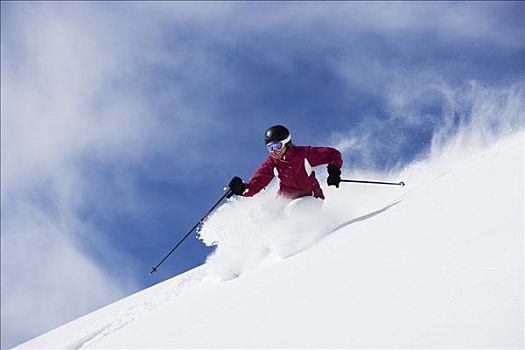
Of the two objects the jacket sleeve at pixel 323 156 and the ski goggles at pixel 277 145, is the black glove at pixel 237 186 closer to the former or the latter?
the ski goggles at pixel 277 145

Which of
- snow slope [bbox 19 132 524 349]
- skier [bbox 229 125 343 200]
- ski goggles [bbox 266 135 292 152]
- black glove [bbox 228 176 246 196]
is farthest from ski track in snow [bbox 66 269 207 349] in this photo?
ski goggles [bbox 266 135 292 152]

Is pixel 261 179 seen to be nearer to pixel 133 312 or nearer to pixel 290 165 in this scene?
pixel 290 165

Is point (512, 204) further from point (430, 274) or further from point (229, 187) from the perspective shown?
point (229, 187)

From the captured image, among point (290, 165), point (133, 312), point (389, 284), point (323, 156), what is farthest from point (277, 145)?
point (389, 284)

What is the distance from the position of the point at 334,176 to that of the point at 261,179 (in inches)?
49.4

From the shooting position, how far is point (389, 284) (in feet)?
10.9

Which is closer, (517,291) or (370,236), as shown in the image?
(517,291)

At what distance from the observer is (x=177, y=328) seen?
13.3 feet

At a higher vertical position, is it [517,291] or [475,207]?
[475,207]

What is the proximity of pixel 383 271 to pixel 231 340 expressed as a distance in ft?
A: 3.72

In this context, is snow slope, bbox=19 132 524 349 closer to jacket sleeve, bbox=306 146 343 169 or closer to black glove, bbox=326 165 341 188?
black glove, bbox=326 165 341 188

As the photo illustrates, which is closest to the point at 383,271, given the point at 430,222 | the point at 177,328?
the point at 430,222

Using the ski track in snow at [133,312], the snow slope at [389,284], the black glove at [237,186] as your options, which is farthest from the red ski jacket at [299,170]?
the ski track in snow at [133,312]

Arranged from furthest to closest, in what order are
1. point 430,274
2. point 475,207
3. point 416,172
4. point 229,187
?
point 416,172
point 229,187
point 475,207
point 430,274
